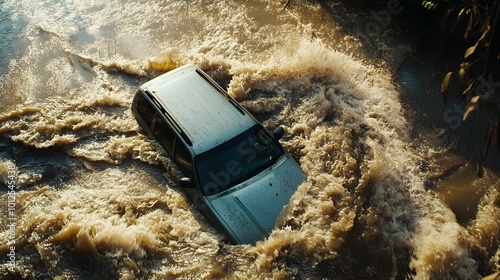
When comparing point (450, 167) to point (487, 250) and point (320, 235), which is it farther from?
point (320, 235)

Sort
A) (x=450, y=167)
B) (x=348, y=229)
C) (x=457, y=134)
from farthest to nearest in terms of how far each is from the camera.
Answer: (x=457, y=134) < (x=450, y=167) < (x=348, y=229)

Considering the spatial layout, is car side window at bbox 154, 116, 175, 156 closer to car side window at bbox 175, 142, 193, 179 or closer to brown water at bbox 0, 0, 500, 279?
car side window at bbox 175, 142, 193, 179

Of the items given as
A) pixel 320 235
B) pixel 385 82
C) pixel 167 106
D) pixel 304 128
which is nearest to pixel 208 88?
pixel 167 106

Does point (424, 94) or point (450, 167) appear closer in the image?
point (450, 167)

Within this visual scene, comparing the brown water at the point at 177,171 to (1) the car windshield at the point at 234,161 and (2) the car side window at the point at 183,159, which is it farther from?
(1) the car windshield at the point at 234,161

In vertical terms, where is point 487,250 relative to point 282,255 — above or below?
above

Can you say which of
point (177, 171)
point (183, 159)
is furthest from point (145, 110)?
point (183, 159)

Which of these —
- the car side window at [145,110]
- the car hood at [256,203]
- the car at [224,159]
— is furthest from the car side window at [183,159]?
the car side window at [145,110]
